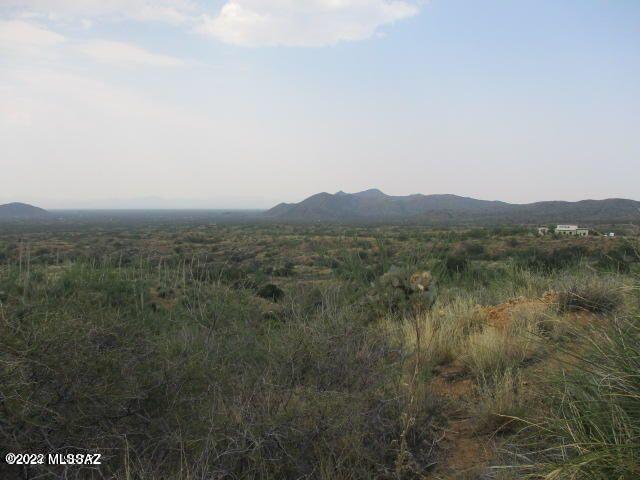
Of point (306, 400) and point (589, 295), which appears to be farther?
point (589, 295)

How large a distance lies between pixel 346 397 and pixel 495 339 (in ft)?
8.26

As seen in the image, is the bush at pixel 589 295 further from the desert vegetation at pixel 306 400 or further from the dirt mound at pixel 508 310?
the desert vegetation at pixel 306 400

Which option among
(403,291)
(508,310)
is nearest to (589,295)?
(508,310)

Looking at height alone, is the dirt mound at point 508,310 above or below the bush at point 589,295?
below

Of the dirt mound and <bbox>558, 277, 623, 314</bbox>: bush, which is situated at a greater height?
<bbox>558, 277, 623, 314</bbox>: bush

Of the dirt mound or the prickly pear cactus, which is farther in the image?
the prickly pear cactus

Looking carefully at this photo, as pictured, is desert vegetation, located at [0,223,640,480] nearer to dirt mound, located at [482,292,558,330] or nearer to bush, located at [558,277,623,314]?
dirt mound, located at [482,292,558,330]

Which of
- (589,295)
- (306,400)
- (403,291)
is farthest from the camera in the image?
Result: (403,291)

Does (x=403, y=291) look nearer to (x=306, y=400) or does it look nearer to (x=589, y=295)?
(x=589, y=295)

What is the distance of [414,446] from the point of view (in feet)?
11.8

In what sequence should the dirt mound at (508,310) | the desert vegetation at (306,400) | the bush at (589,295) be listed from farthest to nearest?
the dirt mound at (508,310) → the bush at (589,295) → the desert vegetation at (306,400)

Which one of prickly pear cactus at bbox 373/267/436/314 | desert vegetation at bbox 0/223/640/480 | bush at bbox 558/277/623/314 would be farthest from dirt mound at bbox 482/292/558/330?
prickly pear cactus at bbox 373/267/436/314

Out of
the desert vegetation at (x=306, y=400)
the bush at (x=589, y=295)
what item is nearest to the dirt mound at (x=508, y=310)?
the bush at (x=589, y=295)

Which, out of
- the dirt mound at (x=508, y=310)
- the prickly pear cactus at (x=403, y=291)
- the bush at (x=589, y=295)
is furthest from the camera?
the prickly pear cactus at (x=403, y=291)
